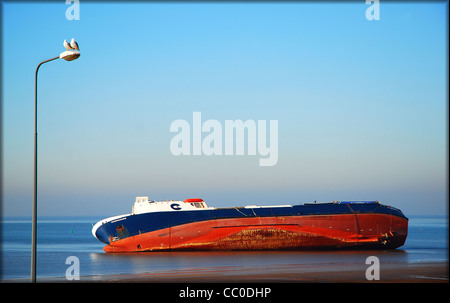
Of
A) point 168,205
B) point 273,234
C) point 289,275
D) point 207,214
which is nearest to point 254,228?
point 273,234

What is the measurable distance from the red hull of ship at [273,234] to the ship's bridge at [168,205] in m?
2.36

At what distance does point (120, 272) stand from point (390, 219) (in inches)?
1151

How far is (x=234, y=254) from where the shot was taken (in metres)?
48.3

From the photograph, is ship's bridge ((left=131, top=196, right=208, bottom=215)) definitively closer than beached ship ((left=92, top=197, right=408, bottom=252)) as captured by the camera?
No

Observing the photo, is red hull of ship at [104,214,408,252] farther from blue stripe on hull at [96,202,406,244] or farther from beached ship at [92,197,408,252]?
blue stripe on hull at [96,202,406,244]

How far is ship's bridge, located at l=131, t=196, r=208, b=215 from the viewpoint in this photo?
51859 millimetres

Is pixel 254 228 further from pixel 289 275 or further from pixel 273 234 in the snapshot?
pixel 289 275

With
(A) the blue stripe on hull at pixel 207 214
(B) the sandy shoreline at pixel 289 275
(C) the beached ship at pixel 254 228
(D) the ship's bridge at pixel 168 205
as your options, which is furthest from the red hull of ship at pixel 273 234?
(B) the sandy shoreline at pixel 289 275

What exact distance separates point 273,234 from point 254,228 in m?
2.04

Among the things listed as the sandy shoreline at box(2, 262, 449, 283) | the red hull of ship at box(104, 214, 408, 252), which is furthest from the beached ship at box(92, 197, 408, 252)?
the sandy shoreline at box(2, 262, 449, 283)
